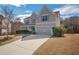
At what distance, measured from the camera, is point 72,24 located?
5.19m

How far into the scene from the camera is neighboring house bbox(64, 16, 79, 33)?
5.16 m

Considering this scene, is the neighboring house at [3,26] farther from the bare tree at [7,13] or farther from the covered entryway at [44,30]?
the covered entryway at [44,30]

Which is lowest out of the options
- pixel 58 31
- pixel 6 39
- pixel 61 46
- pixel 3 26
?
pixel 61 46

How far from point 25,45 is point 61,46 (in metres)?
0.69

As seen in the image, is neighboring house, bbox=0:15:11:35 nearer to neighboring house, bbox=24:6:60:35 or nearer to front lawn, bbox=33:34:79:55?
neighboring house, bbox=24:6:60:35

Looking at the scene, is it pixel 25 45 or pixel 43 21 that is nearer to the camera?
pixel 25 45

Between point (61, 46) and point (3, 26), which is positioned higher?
point (3, 26)

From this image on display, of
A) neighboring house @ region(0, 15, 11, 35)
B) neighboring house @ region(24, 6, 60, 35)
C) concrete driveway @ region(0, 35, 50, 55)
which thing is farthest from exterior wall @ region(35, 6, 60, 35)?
neighboring house @ region(0, 15, 11, 35)

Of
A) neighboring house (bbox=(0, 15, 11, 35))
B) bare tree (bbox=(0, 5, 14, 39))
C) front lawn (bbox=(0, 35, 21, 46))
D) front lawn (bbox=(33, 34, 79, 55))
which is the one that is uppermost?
bare tree (bbox=(0, 5, 14, 39))

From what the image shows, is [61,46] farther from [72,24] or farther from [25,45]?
[25,45]

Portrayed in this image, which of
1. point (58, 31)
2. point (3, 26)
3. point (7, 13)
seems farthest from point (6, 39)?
point (58, 31)

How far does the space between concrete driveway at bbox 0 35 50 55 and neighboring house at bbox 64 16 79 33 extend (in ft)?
1.45

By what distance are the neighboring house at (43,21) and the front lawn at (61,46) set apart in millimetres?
218
